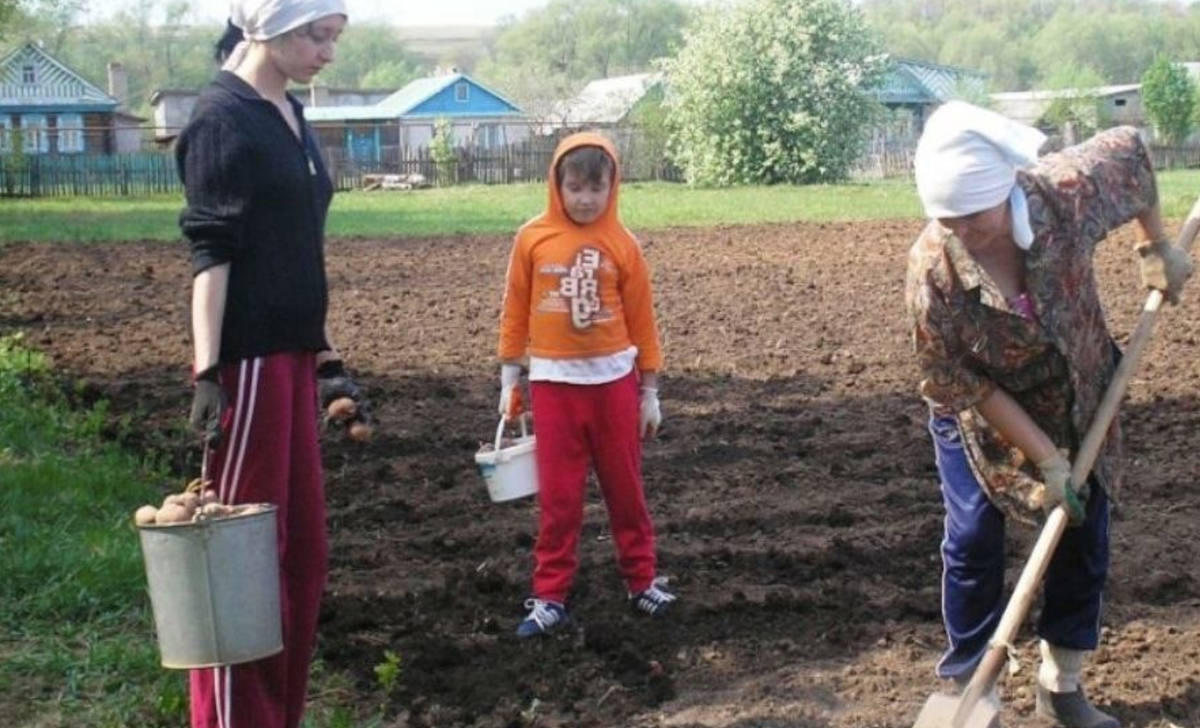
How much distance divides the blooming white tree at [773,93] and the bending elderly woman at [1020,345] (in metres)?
44.1

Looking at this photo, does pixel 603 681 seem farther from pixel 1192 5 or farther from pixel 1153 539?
pixel 1192 5

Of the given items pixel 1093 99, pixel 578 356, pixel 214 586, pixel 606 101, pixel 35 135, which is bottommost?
pixel 214 586

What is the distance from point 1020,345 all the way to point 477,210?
28.7 metres

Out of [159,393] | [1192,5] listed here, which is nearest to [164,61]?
[1192,5]

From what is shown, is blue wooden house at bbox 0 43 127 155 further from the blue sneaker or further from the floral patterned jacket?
the floral patterned jacket

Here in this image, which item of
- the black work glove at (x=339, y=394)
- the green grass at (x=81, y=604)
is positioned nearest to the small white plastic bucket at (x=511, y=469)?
the green grass at (x=81, y=604)

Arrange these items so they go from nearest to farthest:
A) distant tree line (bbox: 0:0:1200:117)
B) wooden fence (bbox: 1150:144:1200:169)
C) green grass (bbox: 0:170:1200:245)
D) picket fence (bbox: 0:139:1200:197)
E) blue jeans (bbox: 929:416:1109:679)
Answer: blue jeans (bbox: 929:416:1109:679) → green grass (bbox: 0:170:1200:245) → picket fence (bbox: 0:139:1200:197) → wooden fence (bbox: 1150:144:1200:169) → distant tree line (bbox: 0:0:1200:117)

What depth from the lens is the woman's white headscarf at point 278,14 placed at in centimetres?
417

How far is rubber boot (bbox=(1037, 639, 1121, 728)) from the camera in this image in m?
4.90

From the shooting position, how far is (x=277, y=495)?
14.4ft

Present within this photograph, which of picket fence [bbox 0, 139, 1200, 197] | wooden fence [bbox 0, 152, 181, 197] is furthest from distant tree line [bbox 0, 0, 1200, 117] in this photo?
wooden fence [bbox 0, 152, 181, 197]

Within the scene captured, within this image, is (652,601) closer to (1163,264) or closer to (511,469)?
(511,469)

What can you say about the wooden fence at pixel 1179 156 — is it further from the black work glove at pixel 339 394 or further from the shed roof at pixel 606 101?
the black work glove at pixel 339 394

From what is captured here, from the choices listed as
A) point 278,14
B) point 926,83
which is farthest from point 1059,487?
point 926,83
